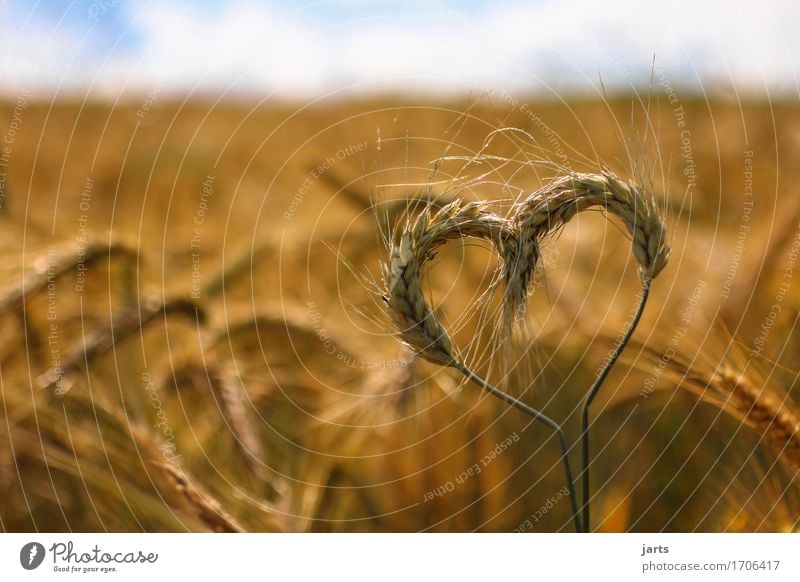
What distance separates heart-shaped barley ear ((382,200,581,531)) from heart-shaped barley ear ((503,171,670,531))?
2 cm

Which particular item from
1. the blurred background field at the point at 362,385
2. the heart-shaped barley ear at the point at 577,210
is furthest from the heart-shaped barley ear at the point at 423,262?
the blurred background field at the point at 362,385

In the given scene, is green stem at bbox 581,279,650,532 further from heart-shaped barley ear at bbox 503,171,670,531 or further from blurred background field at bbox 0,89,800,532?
blurred background field at bbox 0,89,800,532

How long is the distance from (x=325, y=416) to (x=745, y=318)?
63cm

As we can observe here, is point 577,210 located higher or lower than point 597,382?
higher

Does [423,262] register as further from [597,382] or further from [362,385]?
[362,385]

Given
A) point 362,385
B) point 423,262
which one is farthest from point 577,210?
point 362,385

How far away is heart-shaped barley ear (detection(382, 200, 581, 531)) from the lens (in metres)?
0.60

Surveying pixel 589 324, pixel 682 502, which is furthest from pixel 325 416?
pixel 682 502

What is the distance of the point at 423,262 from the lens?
0.62 m

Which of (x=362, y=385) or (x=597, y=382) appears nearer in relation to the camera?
(x=597, y=382)

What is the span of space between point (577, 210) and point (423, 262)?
5.2 inches

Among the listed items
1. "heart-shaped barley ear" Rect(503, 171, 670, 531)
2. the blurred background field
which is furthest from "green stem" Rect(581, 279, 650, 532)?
the blurred background field

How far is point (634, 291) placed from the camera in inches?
45.4
